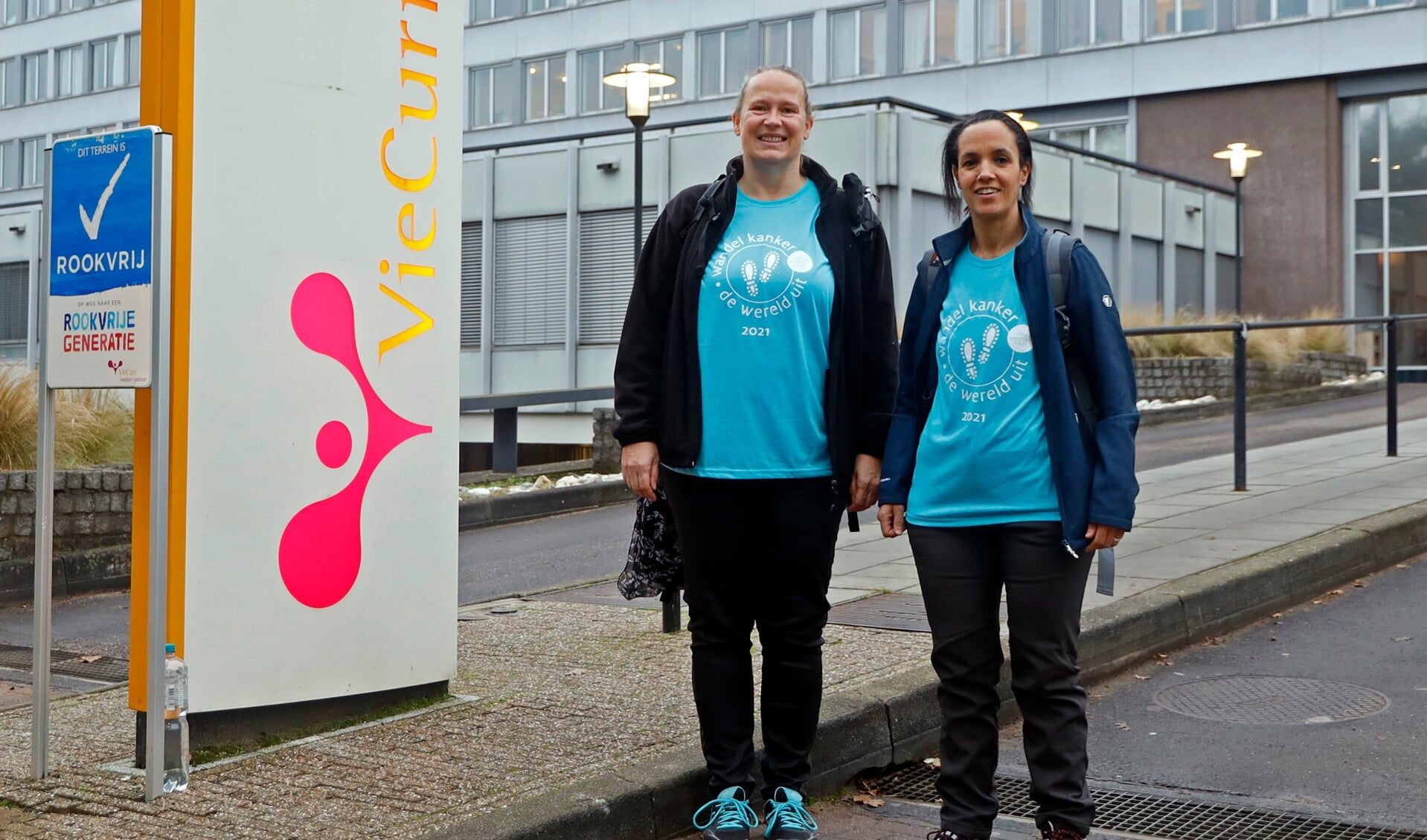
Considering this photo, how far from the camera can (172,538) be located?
4453mm

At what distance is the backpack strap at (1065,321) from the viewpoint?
3822 millimetres

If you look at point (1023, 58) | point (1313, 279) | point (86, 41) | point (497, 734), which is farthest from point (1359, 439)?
point (86, 41)

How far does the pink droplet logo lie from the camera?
188 inches

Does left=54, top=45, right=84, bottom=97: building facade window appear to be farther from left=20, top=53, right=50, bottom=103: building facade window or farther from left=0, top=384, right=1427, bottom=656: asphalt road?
left=0, top=384, right=1427, bottom=656: asphalt road

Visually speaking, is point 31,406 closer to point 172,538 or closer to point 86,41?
point 172,538

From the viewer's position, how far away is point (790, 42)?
3753 centimetres

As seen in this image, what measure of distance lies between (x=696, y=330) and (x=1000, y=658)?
3.97 ft

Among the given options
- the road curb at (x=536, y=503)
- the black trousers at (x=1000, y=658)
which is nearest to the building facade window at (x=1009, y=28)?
the road curb at (x=536, y=503)

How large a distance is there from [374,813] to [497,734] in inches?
35.4

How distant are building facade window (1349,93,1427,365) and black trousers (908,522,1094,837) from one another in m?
30.1

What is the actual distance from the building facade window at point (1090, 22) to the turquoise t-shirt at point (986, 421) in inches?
1267

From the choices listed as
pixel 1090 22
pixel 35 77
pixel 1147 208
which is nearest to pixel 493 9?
pixel 1090 22

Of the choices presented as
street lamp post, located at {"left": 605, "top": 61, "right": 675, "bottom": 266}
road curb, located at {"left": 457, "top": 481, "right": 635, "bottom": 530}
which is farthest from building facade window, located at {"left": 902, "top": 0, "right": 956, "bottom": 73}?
road curb, located at {"left": 457, "top": 481, "right": 635, "bottom": 530}

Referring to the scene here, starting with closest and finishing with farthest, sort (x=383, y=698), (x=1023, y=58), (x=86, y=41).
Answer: (x=383, y=698) < (x=1023, y=58) < (x=86, y=41)
